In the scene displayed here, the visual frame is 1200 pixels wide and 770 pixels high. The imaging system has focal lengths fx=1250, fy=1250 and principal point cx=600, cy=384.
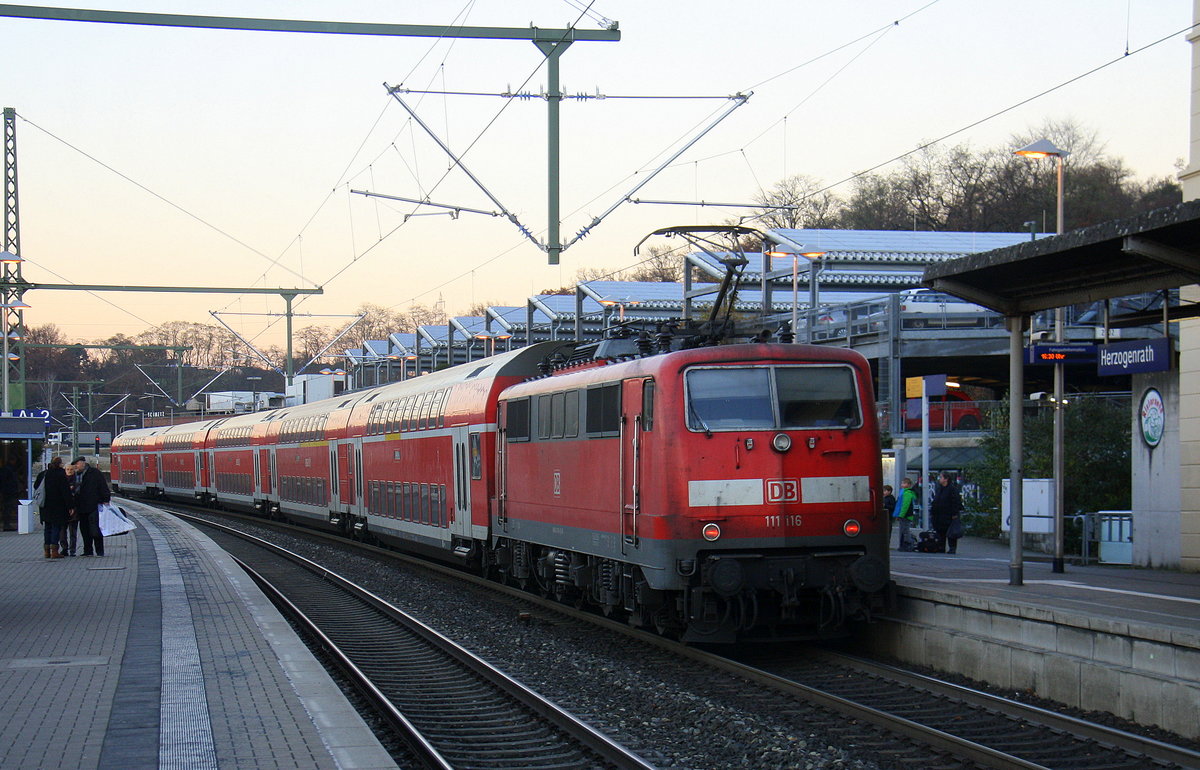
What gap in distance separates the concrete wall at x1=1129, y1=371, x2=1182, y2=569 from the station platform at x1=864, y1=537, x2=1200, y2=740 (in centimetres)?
215

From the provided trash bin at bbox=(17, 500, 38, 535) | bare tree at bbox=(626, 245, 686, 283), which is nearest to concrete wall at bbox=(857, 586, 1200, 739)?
trash bin at bbox=(17, 500, 38, 535)

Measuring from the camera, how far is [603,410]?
44.4 feet

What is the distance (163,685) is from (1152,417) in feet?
44.1

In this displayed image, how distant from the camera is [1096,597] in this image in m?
11.9

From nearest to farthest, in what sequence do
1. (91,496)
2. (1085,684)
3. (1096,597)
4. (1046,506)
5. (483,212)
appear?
1. (1085,684)
2. (1096,597)
3. (1046,506)
4. (483,212)
5. (91,496)

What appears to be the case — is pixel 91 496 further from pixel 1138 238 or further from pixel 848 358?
pixel 1138 238

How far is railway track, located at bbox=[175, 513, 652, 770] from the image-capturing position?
858 cm

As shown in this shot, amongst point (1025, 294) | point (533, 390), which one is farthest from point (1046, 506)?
point (533, 390)

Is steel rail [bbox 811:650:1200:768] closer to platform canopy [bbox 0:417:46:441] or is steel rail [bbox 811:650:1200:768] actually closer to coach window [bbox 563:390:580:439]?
coach window [bbox 563:390:580:439]

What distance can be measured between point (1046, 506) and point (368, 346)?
58.9 metres

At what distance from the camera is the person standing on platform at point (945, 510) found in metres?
19.7

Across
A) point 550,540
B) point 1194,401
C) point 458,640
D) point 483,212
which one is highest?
point 483,212

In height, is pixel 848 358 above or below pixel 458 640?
above

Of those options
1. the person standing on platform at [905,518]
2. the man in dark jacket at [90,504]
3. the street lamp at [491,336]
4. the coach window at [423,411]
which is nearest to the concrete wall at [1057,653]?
the person standing on platform at [905,518]
